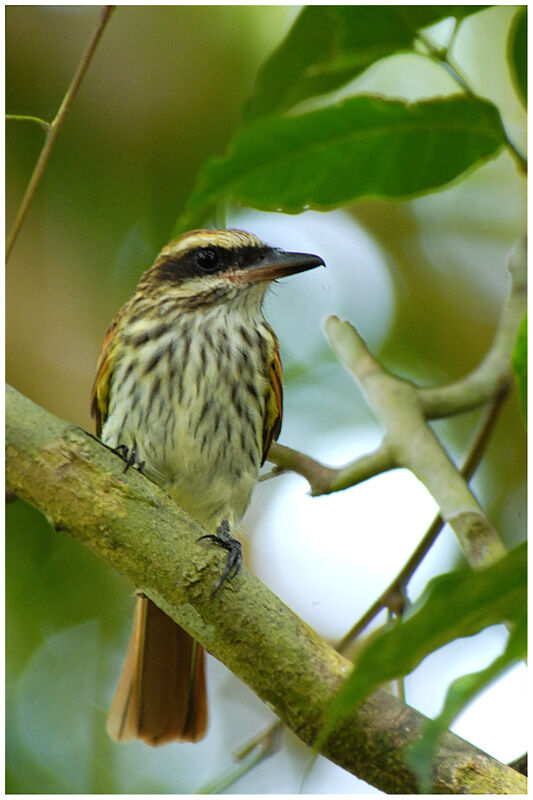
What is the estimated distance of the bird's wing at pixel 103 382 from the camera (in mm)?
2138

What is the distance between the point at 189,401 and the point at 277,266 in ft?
1.19

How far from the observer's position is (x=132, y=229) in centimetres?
272

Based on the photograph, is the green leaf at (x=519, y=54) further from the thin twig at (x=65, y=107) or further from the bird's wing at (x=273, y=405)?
the bird's wing at (x=273, y=405)

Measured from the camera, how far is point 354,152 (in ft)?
4.88

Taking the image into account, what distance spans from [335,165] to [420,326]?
163cm

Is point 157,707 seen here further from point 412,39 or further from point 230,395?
point 412,39

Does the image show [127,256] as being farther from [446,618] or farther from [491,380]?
[446,618]

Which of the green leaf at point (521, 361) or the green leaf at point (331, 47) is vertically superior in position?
the green leaf at point (331, 47)

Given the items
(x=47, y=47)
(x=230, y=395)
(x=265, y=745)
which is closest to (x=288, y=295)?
(x=230, y=395)

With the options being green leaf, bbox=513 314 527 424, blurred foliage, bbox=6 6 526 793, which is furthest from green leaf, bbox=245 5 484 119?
green leaf, bbox=513 314 527 424

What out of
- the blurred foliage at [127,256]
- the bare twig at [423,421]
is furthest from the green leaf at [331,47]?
the bare twig at [423,421]

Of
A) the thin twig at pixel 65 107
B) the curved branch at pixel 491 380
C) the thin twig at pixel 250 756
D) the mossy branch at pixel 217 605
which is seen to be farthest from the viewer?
the curved branch at pixel 491 380

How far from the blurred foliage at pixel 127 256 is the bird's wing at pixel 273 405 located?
26cm

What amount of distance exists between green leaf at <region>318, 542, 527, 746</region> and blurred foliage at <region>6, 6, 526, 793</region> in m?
1.18
